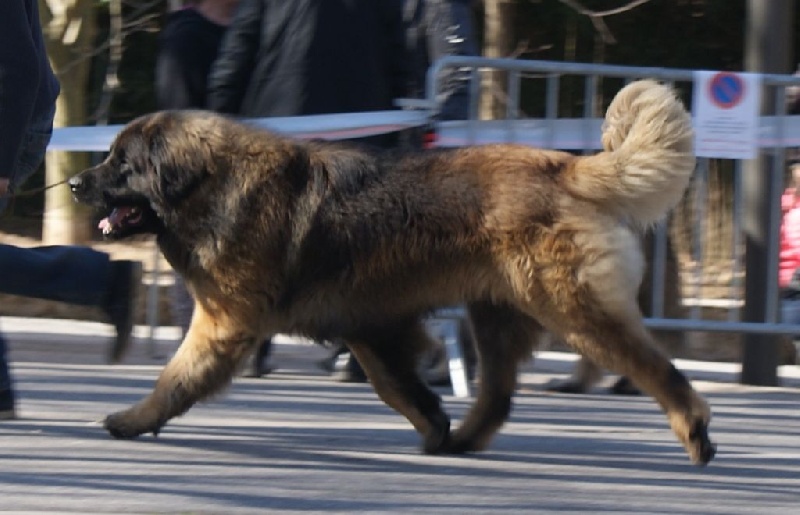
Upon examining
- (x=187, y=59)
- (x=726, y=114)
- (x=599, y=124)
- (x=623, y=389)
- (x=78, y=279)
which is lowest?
(x=623, y=389)

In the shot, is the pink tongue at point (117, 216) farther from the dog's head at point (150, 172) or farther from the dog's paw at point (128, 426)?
the dog's paw at point (128, 426)

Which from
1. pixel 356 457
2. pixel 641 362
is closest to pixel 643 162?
pixel 641 362

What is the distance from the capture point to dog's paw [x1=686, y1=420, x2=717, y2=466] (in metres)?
5.41

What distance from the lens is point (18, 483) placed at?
4.86 meters

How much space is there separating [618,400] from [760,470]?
68.1 inches

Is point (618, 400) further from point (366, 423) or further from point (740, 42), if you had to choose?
point (740, 42)

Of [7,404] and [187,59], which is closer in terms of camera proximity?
[7,404]

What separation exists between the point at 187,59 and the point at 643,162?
9.20ft

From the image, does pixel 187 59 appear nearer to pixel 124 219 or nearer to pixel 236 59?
pixel 236 59

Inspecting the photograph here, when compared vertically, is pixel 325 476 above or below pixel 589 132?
below

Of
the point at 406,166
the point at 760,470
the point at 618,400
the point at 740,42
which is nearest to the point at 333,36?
the point at 406,166

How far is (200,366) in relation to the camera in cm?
544

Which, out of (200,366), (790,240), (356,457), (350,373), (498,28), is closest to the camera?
(200,366)

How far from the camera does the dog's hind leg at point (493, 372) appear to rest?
5.74 meters
